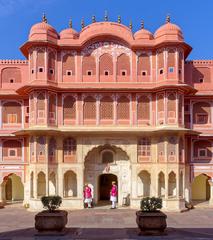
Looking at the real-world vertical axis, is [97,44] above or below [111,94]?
above

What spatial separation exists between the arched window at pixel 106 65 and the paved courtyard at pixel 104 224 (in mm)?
8603

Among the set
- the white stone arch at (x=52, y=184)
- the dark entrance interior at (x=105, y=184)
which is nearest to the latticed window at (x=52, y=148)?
the white stone arch at (x=52, y=184)

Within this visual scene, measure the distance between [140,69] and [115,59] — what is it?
68.2 inches

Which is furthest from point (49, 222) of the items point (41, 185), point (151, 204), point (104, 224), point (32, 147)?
point (41, 185)

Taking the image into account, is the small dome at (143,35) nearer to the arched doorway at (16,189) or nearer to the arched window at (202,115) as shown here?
the arched window at (202,115)

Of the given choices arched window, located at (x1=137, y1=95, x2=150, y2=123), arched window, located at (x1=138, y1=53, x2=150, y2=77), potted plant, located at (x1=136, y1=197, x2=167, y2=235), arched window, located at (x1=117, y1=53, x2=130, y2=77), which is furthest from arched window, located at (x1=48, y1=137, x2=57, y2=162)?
potted plant, located at (x1=136, y1=197, x2=167, y2=235)

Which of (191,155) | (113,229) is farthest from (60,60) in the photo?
(113,229)

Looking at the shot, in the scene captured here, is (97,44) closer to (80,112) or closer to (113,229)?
(80,112)

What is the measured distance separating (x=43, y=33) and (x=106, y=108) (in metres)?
6.14

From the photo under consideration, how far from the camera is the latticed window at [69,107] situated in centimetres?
2581

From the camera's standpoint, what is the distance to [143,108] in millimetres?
25922

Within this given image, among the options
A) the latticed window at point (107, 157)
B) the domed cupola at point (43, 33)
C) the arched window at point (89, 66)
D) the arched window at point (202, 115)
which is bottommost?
the latticed window at point (107, 157)

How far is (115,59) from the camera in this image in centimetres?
2634

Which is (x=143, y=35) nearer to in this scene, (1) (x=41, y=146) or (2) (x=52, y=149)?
(2) (x=52, y=149)
